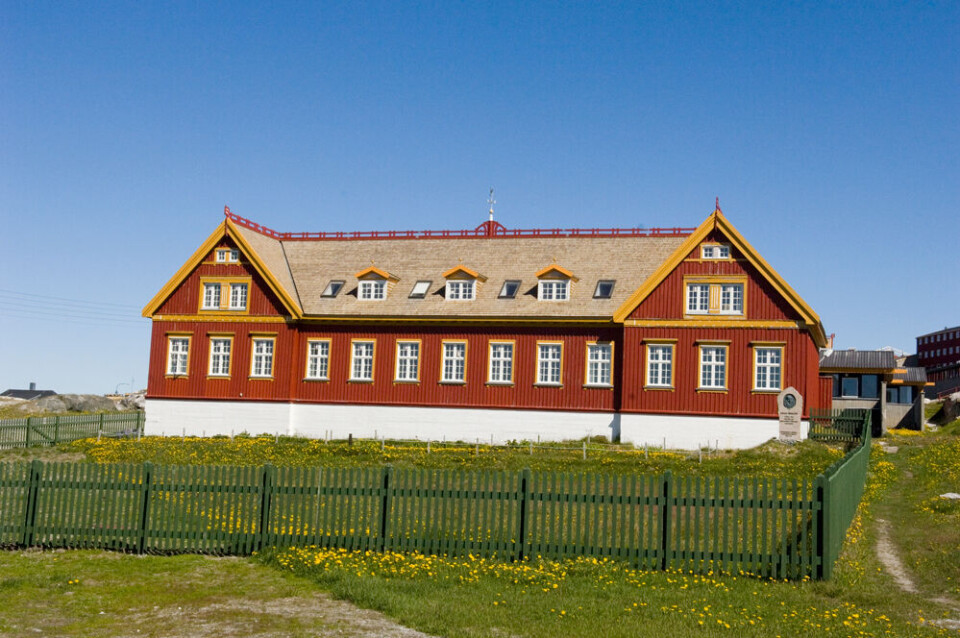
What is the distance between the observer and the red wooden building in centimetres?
4081

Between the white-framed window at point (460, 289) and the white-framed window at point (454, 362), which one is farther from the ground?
the white-framed window at point (460, 289)

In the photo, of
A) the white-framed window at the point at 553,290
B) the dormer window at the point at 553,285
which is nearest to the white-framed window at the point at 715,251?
the dormer window at the point at 553,285

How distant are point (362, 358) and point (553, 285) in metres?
10.4

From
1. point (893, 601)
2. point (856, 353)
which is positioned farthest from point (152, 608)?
point (856, 353)

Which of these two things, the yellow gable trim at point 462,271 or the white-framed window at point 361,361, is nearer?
the yellow gable trim at point 462,271

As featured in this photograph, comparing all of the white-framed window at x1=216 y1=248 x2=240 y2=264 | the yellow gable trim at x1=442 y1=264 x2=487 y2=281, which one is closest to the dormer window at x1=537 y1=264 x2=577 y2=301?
the yellow gable trim at x1=442 y1=264 x2=487 y2=281

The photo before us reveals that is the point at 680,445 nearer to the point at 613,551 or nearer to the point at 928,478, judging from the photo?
the point at 928,478

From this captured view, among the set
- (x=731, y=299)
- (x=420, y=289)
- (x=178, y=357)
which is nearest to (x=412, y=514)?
(x=731, y=299)

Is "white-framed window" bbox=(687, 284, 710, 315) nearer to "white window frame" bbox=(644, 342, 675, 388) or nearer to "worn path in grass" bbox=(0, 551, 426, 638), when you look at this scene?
"white window frame" bbox=(644, 342, 675, 388)

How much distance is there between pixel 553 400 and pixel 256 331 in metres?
15.7

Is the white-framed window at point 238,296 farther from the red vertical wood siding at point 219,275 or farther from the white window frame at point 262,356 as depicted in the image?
the white window frame at point 262,356

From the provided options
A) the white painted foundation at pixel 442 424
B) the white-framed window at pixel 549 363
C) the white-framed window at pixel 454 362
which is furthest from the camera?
the white-framed window at pixel 454 362

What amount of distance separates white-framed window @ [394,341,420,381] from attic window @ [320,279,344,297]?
16.2ft

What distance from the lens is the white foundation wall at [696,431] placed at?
4003 centimetres
